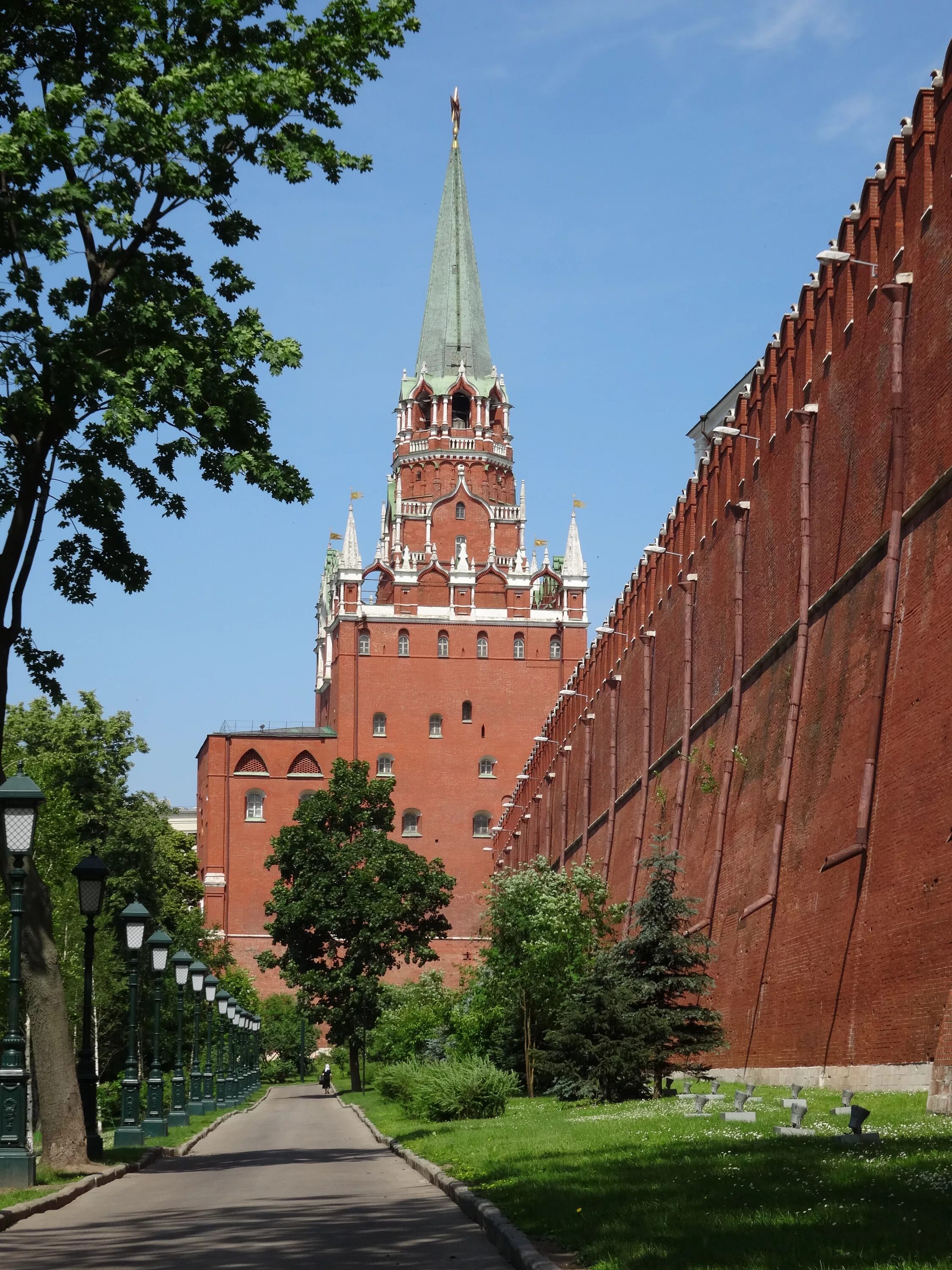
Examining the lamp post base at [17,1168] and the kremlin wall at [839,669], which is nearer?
the lamp post base at [17,1168]

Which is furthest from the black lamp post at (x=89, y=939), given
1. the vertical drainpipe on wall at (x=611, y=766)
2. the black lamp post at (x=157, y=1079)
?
the vertical drainpipe on wall at (x=611, y=766)

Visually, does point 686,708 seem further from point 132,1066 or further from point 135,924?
point 135,924

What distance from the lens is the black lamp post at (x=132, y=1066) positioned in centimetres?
2164

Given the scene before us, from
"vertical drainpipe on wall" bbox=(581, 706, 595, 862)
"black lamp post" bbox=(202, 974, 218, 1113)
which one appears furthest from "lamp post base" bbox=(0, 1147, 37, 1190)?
"vertical drainpipe on wall" bbox=(581, 706, 595, 862)

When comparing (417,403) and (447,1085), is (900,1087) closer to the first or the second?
(447,1085)

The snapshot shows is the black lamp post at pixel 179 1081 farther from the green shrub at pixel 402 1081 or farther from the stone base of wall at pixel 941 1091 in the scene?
the stone base of wall at pixel 941 1091

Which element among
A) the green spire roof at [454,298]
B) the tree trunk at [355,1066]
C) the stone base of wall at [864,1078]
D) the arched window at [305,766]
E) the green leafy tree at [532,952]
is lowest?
the tree trunk at [355,1066]

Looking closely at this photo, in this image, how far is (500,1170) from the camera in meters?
14.2

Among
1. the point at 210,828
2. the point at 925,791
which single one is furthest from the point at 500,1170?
the point at 210,828

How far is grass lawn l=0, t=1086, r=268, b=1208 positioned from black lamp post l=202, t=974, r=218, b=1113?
12.0 feet

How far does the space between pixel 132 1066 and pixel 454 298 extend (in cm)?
7986

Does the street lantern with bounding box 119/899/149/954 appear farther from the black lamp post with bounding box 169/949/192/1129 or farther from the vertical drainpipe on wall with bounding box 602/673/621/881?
the vertical drainpipe on wall with bounding box 602/673/621/881

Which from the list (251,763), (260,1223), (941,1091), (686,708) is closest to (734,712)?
(686,708)

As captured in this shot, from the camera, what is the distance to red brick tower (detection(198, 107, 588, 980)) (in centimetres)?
8962
